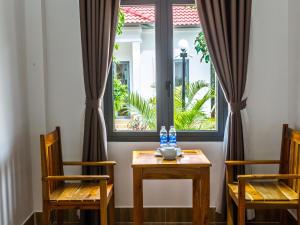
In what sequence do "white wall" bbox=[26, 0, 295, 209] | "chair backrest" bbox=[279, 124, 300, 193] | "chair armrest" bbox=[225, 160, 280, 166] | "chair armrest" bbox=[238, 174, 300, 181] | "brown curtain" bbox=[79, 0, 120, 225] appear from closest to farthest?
"chair armrest" bbox=[238, 174, 300, 181]
"chair backrest" bbox=[279, 124, 300, 193]
"chair armrest" bbox=[225, 160, 280, 166]
"brown curtain" bbox=[79, 0, 120, 225]
"white wall" bbox=[26, 0, 295, 209]

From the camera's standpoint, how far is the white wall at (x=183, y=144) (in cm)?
329

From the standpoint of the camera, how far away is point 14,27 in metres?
3.02

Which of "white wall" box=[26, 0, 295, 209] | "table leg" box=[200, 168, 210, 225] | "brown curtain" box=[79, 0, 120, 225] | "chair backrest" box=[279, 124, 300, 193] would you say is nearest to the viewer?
"table leg" box=[200, 168, 210, 225]

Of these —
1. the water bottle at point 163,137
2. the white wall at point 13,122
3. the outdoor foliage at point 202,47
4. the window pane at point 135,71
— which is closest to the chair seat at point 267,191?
the water bottle at point 163,137

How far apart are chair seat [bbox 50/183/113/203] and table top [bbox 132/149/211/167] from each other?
35 cm

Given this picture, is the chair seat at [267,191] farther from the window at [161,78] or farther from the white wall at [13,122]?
the white wall at [13,122]

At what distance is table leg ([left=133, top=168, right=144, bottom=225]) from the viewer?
2.78 metres

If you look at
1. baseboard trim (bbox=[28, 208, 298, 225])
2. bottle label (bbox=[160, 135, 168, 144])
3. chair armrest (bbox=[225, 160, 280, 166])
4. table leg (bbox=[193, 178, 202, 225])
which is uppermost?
bottle label (bbox=[160, 135, 168, 144])

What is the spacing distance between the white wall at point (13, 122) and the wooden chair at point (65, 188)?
282mm

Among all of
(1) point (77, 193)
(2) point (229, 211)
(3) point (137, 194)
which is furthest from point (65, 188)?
(2) point (229, 211)

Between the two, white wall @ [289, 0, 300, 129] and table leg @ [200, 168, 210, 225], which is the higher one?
white wall @ [289, 0, 300, 129]

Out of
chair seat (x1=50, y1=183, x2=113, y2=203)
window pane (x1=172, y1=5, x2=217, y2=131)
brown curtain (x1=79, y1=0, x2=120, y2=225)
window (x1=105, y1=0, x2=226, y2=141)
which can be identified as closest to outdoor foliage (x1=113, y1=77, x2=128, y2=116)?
window (x1=105, y1=0, x2=226, y2=141)

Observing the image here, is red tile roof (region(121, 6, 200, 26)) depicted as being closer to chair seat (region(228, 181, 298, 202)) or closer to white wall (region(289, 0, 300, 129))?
white wall (region(289, 0, 300, 129))

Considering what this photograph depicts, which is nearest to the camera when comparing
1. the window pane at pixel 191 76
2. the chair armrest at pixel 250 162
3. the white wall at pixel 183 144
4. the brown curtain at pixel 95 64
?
the chair armrest at pixel 250 162
